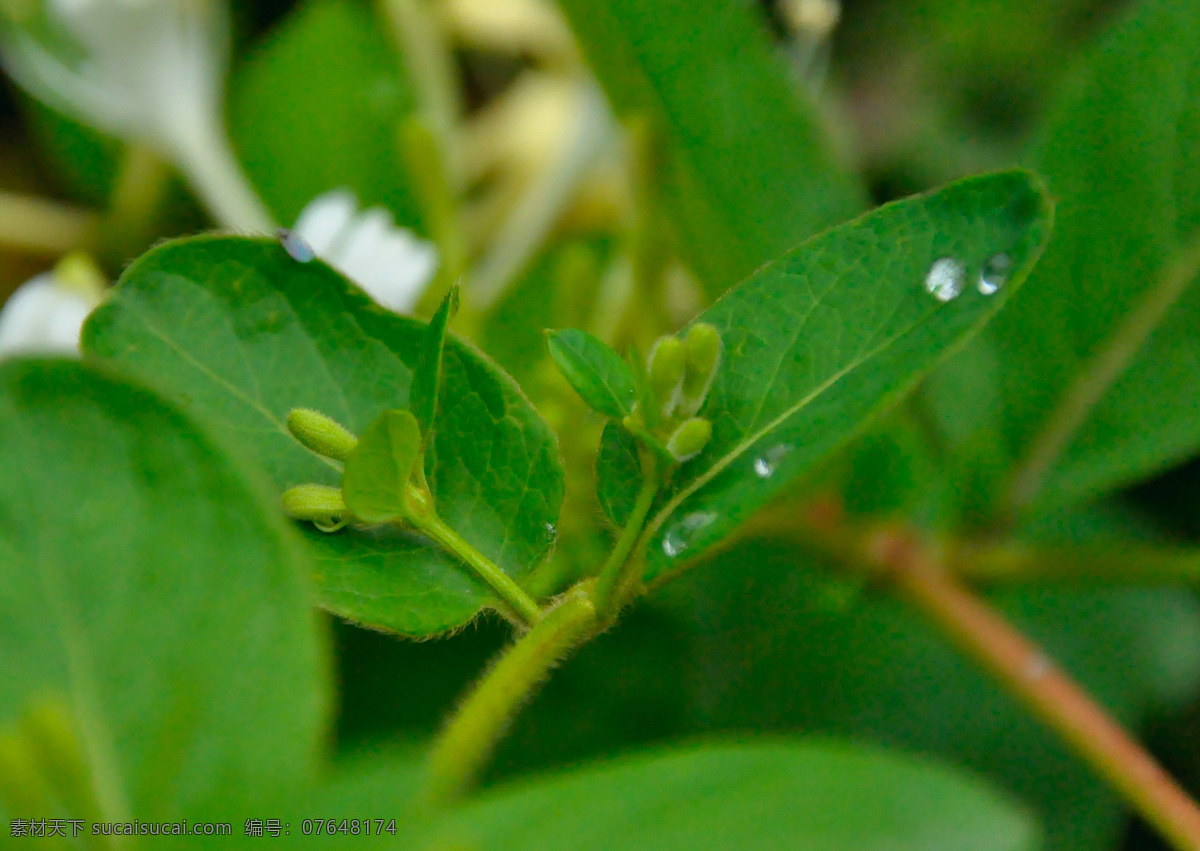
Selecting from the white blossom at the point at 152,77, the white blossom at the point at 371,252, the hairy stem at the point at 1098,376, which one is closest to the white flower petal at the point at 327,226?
the white blossom at the point at 371,252

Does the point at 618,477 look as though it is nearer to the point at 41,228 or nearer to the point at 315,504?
the point at 315,504

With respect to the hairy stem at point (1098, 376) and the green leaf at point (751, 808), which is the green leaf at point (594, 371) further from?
the hairy stem at point (1098, 376)

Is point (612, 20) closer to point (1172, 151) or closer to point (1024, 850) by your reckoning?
point (1172, 151)

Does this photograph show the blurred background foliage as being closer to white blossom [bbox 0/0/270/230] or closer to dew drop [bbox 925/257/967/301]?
white blossom [bbox 0/0/270/230]

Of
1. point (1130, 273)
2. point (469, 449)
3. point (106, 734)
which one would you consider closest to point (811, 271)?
point (469, 449)

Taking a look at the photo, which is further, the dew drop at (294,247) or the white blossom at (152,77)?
the white blossom at (152,77)

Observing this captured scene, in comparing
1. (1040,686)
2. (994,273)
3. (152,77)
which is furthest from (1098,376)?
(152,77)
